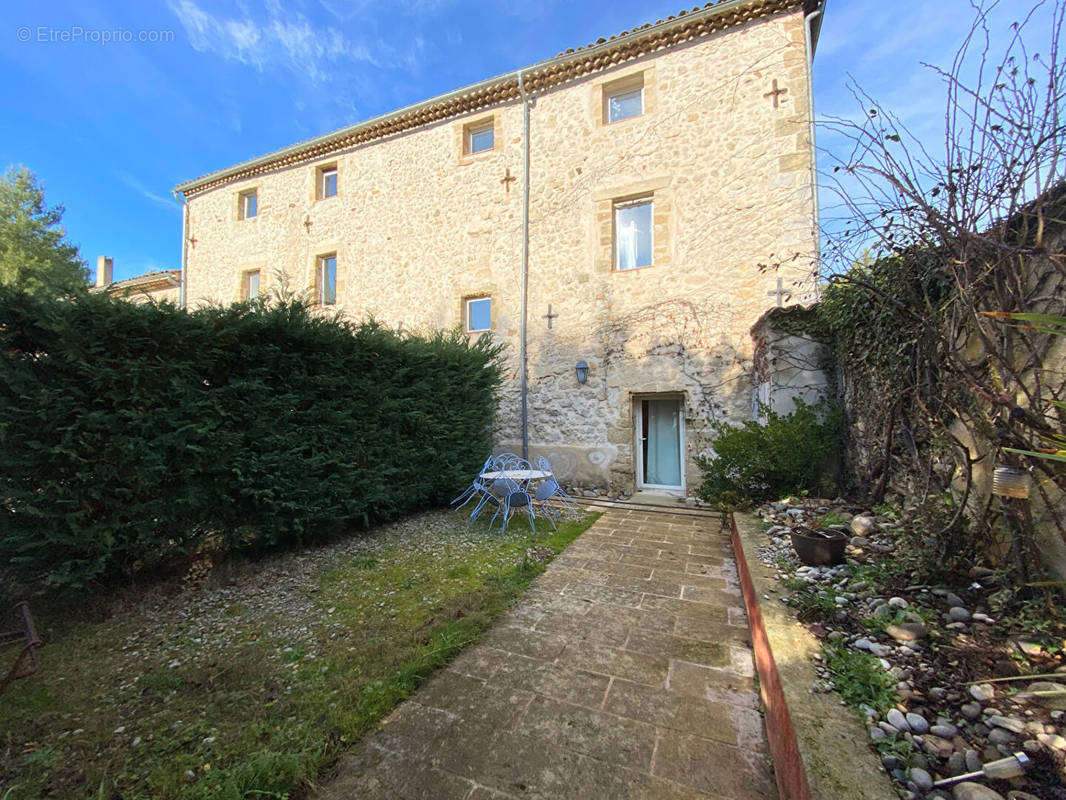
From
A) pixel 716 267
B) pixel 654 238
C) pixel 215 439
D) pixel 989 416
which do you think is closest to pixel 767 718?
pixel 989 416

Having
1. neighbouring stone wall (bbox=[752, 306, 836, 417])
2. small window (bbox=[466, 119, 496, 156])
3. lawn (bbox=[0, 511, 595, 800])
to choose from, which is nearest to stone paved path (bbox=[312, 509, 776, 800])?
lawn (bbox=[0, 511, 595, 800])

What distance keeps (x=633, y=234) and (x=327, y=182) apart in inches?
300

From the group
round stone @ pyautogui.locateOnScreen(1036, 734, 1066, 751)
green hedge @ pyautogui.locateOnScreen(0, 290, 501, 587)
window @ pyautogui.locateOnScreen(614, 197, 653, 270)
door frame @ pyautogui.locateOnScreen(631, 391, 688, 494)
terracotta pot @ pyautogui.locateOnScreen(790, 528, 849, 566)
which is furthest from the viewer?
window @ pyautogui.locateOnScreen(614, 197, 653, 270)

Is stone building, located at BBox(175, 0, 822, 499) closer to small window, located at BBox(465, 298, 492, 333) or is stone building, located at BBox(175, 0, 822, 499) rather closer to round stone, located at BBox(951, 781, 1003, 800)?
small window, located at BBox(465, 298, 492, 333)

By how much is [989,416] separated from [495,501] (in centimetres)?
514

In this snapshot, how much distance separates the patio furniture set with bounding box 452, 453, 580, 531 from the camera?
4723mm

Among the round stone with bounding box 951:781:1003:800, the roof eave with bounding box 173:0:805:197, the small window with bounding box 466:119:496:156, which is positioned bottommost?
the round stone with bounding box 951:781:1003:800

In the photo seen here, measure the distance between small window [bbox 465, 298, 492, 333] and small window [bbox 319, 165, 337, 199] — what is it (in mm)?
4791

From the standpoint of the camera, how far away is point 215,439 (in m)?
3.26

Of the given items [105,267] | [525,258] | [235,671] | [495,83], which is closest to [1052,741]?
[235,671]

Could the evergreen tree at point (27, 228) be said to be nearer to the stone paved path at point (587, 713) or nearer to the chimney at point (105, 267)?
the chimney at point (105, 267)

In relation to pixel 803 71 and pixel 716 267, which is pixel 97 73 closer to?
pixel 716 267

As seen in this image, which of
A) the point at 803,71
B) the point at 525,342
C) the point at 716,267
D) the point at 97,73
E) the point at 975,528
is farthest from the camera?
the point at 525,342

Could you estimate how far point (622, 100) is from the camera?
7.45 meters
